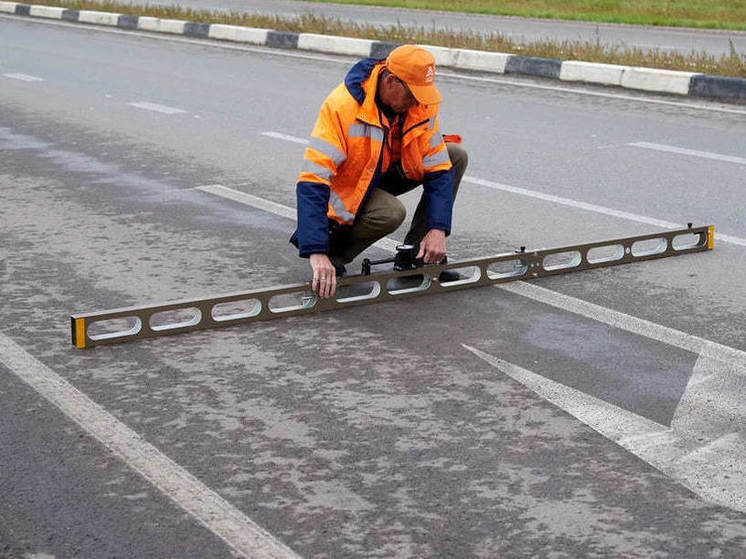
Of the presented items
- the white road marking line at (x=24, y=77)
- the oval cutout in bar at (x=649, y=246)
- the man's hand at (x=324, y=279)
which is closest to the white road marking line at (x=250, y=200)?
the oval cutout in bar at (x=649, y=246)

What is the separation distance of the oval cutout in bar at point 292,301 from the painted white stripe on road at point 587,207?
2348mm

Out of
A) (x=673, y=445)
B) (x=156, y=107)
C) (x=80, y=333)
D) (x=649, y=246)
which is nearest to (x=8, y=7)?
(x=156, y=107)

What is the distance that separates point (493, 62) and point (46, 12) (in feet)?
42.2

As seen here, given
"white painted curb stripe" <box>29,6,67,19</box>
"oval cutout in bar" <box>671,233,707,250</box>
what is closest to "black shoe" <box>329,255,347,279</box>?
"oval cutout in bar" <box>671,233,707,250</box>

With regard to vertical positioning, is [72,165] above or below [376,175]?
below

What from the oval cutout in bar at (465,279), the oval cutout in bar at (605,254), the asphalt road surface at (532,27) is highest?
the asphalt road surface at (532,27)

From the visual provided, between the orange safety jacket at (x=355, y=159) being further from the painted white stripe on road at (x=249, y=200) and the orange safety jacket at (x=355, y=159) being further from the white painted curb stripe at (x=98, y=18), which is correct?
the white painted curb stripe at (x=98, y=18)

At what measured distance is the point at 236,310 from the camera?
5.54 metres

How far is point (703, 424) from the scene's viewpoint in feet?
13.7

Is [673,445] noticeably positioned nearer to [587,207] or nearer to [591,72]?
[587,207]

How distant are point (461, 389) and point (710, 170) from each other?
15.9ft

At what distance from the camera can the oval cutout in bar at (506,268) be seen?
603 centimetres

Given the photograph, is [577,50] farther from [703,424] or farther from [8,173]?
[703,424]

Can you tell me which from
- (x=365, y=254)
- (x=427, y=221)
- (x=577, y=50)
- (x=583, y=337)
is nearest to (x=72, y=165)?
(x=365, y=254)
